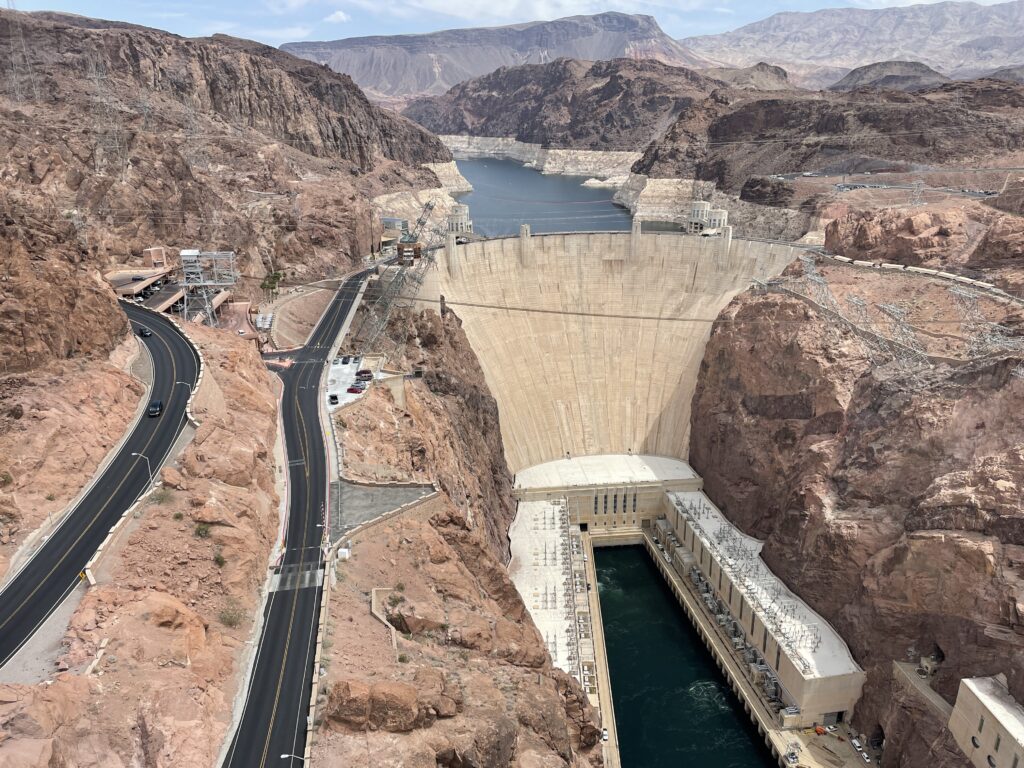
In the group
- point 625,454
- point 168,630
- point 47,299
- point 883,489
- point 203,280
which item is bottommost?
point 625,454

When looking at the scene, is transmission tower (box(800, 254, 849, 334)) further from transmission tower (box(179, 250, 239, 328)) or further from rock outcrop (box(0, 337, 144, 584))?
rock outcrop (box(0, 337, 144, 584))

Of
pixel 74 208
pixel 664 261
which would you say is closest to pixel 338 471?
pixel 74 208

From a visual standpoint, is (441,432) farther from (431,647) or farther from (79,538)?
(79,538)

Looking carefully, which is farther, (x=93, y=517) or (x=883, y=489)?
(x=883, y=489)

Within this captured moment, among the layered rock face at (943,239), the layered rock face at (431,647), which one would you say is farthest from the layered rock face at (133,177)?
the layered rock face at (943,239)

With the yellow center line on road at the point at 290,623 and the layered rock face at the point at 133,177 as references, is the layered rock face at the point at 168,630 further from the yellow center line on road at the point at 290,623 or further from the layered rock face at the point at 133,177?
the layered rock face at the point at 133,177

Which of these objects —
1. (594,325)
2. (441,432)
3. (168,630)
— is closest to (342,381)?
(441,432)

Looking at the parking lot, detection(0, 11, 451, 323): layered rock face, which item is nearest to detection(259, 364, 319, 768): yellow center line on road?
the parking lot
